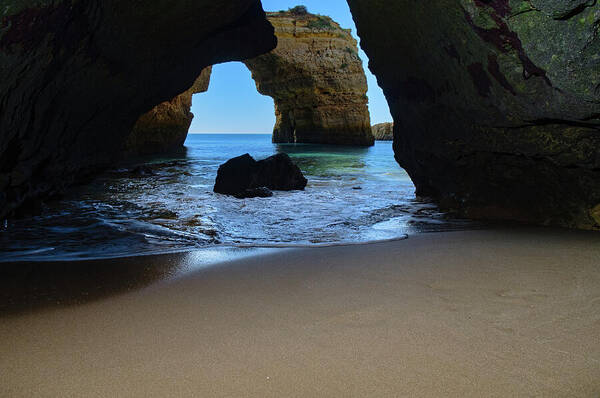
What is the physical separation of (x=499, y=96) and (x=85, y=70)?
4.03m

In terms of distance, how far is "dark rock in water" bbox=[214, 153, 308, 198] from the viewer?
7887mm

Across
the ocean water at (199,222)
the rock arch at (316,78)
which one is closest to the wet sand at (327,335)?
the ocean water at (199,222)

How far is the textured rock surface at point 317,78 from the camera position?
33000 mm

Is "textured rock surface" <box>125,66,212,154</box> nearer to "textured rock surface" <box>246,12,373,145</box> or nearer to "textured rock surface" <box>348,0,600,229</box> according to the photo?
"textured rock surface" <box>246,12,373,145</box>

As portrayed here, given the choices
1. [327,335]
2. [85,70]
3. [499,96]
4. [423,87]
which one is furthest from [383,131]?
[327,335]

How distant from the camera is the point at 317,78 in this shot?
3412 centimetres

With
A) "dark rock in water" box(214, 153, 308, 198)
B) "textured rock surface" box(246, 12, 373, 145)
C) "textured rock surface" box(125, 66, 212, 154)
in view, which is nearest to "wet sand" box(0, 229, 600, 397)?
"dark rock in water" box(214, 153, 308, 198)

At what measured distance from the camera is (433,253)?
3068mm

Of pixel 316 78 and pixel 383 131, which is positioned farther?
pixel 383 131

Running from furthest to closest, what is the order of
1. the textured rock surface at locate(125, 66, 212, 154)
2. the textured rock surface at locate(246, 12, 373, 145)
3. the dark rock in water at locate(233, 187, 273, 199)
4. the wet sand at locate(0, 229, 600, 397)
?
1. the textured rock surface at locate(246, 12, 373, 145)
2. the textured rock surface at locate(125, 66, 212, 154)
3. the dark rock in water at locate(233, 187, 273, 199)
4. the wet sand at locate(0, 229, 600, 397)

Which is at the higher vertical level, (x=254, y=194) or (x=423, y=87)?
(x=423, y=87)

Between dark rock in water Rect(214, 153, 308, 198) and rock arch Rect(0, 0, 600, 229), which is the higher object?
rock arch Rect(0, 0, 600, 229)

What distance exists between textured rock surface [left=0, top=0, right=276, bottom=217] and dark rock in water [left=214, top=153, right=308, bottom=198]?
6.23 ft

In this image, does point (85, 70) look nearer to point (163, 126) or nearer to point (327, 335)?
point (327, 335)
